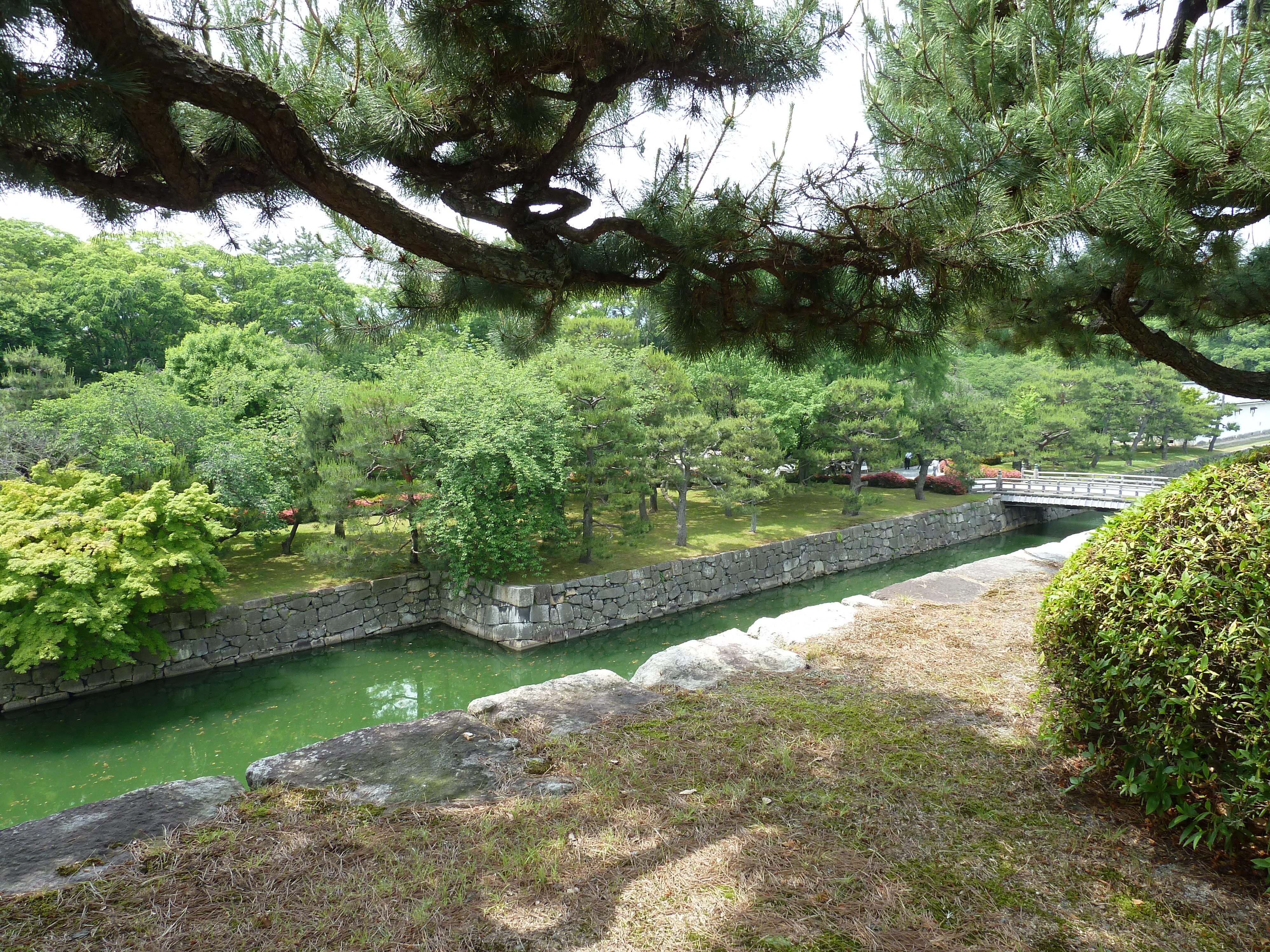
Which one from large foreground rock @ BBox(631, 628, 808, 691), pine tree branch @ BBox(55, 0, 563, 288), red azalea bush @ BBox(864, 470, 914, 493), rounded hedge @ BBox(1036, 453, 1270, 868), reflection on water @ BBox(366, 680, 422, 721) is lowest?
reflection on water @ BBox(366, 680, 422, 721)

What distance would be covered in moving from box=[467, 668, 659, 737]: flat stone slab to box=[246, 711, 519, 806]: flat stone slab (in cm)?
19

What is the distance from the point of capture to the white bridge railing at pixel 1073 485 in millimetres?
15750

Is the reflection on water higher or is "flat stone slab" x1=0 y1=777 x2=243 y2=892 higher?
"flat stone slab" x1=0 y1=777 x2=243 y2=892

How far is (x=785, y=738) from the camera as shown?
2748mm

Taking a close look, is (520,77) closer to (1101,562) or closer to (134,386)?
(1101,562)

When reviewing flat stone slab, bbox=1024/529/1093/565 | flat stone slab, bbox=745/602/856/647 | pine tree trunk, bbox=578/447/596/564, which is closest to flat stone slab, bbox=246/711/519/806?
flat stone slab, bbox=745/602/856/647

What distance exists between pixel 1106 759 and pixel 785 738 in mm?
1050

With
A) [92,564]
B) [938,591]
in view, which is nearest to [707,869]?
[938,591]

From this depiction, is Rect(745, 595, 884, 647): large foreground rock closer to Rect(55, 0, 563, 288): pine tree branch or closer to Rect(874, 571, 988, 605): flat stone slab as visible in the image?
Rect(874, 571, 988, 605): flat stone slab

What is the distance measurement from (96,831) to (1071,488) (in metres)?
18.4

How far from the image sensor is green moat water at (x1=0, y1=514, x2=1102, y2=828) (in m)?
6.15

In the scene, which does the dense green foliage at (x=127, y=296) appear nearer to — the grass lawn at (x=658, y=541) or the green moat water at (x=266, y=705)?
the grass lawn at (x=658, y=541)

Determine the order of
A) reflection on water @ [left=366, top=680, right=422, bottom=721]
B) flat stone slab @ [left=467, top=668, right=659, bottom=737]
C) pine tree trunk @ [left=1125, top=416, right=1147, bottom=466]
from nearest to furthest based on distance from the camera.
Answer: flat stone slab @ [left=467, top=668, right=659, bottom=737] < reflection on water @ [left=366, top=680, right=422, bottom=721] < pine tree trunk @ [left=1125, top=416, right=1147, bottom=466]

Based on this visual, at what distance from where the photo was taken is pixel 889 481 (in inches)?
734
